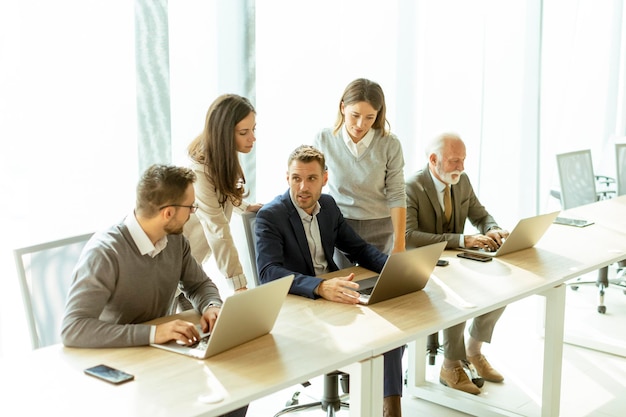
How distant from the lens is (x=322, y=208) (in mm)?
3182

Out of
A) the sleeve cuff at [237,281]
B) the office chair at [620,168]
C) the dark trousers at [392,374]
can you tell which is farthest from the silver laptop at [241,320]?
the office chair at [620,168]

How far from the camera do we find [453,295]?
2.84 metres

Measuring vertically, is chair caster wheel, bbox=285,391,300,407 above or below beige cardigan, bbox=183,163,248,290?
below

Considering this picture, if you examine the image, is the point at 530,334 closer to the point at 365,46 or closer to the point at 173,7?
the point at 365,46

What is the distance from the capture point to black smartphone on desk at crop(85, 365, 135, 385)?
199 centimetres

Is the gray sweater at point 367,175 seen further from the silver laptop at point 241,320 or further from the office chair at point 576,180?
the office chair at point 576,180

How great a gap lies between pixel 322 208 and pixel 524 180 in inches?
166

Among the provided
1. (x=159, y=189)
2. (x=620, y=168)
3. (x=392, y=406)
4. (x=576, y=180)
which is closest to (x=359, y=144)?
(x=392, y=406)

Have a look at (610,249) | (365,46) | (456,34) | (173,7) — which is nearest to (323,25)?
(365,46)

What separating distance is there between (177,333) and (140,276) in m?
0.26

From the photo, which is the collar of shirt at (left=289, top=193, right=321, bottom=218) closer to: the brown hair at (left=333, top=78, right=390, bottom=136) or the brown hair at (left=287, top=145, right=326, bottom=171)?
the brown hair at (left=287, top=145, right=326, bottom=171)

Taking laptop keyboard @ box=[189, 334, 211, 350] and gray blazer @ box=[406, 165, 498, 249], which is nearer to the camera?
laptop keyboard @ box=[189, 334, 211, 350]

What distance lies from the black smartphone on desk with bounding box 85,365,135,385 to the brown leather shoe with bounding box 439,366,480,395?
79.4 inches

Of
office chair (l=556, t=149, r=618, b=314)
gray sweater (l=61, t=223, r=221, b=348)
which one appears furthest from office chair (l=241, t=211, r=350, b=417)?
office chair (l=556, t=149, r=618, b=314)
